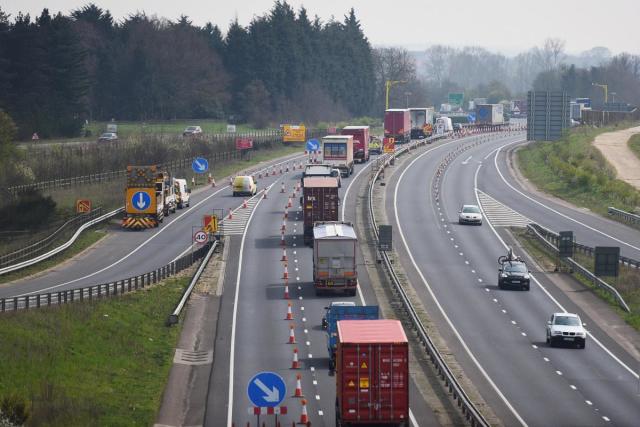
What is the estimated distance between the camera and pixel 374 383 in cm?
3622

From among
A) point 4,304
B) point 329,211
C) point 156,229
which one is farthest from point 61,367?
point 156,229

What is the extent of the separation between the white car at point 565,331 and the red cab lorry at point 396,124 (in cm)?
9692

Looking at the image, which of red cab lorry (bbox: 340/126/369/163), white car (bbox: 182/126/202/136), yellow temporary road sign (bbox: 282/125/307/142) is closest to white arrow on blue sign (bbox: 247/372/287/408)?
red cab lorry (bbox: 340/126/369/163)

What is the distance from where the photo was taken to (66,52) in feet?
525

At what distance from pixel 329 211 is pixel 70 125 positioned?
279ft

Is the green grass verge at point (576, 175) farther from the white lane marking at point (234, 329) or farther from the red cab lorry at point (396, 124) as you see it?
the white lane marking at point (234, 329)

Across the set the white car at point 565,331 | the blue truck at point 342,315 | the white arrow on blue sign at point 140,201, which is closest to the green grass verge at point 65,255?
the white arrow on blue sign at point 140,201

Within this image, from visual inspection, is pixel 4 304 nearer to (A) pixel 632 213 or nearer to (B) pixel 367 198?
(B) pixel 367 198

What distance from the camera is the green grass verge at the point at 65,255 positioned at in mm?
69750

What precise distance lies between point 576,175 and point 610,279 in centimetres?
4755

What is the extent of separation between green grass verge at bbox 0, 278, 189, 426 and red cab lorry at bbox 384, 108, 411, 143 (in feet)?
304

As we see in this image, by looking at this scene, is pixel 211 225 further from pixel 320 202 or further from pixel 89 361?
pixel 89 361

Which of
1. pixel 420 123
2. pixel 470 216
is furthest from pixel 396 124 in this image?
pixel 470 216

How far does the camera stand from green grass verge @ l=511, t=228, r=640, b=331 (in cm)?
6256
